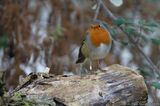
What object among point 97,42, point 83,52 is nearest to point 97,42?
point 97,42

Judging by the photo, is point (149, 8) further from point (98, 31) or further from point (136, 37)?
point (98, 31)

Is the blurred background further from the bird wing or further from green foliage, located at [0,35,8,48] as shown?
the bird wing

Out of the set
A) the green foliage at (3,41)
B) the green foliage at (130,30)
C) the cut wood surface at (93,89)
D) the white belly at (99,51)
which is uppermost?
the green foliage at (3,41)

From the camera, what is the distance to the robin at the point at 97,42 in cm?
230

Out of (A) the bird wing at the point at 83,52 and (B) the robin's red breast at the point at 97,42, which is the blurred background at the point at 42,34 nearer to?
(A) the bird wing at the point at 83,52

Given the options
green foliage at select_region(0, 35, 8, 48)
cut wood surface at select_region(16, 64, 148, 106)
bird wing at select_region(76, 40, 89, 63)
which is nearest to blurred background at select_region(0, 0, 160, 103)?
green foliage at select_region(0, 35, 8, 48)

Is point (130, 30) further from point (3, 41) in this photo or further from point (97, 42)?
point (3, 41)

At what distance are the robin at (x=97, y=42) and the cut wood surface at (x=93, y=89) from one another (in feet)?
0.35

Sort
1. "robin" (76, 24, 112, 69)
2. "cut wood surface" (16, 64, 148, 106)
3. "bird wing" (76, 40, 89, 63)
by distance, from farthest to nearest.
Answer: "bird wing" (76, 40, 89, 63) → "robin" (76, 24, 112, 69) → "cut wood surface" (16, 64, 148, 106)

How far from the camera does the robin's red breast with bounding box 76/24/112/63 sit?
2303 millimetres

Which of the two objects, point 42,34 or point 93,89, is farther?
point 42,34

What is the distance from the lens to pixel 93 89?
215 cm

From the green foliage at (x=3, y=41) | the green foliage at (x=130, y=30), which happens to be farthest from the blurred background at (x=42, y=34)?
the green foliage at (x=130, y=30)

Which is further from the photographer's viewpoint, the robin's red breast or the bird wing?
the bird wing
